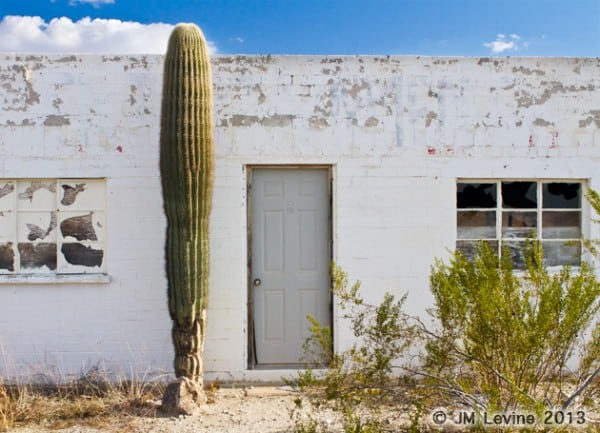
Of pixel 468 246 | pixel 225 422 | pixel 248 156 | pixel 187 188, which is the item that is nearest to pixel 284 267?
pixel 248 156

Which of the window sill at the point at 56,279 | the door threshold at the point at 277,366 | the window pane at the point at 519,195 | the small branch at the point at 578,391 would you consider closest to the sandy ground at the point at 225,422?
the door threshold at the point at 277,366

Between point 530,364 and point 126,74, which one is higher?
point 126,74

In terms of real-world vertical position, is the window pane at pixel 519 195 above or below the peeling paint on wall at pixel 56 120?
below

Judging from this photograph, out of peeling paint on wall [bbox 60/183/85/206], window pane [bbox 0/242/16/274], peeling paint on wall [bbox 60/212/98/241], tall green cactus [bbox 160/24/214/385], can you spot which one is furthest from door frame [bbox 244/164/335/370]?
window pane [bbox 0/242/16/274]

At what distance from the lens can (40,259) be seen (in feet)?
21.7

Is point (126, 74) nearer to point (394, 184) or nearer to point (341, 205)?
point (341, 205)

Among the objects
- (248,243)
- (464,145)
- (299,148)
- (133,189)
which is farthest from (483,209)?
(133,189)

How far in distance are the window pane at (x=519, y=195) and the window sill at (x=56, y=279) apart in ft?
15.3

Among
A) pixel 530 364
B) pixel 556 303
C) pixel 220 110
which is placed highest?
pixel 220 110

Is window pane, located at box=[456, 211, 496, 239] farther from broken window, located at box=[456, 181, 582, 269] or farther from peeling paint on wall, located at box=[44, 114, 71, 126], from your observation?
peeling paint on wall, located at box=[44, 114, 71, 126]

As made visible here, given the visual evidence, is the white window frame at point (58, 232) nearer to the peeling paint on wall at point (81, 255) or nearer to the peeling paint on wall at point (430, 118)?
the peeling paint on wall at point (81, 255)

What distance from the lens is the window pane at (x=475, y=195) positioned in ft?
22.3

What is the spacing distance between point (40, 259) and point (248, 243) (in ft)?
7.78

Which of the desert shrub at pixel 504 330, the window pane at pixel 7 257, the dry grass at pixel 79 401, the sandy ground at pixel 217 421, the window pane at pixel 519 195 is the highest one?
the window pane at pixel 519 195
